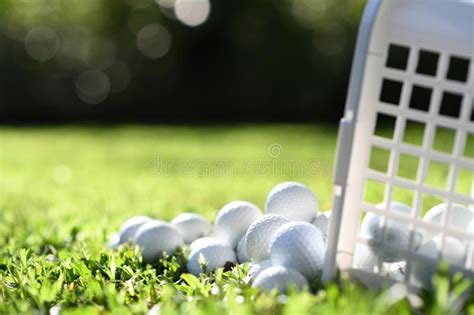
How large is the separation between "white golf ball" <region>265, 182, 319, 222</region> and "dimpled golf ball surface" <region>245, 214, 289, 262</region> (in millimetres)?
191

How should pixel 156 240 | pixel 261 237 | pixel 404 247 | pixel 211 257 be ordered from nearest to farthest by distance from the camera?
pixel 404 247 → pixel 261 237 → pixel 211 257 → pixel 156 240

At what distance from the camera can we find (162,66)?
15070mm

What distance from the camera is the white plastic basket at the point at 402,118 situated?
78.8 inches

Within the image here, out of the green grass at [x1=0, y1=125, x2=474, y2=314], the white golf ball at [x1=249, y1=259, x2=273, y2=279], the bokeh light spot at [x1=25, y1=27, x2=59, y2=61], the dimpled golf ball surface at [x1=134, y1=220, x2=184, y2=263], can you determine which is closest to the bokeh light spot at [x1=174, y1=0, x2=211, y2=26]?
the bokeh light spot at [x1=25, y1=27, x2=59, y2=61]

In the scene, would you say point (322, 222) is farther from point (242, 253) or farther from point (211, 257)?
point (211, 257)

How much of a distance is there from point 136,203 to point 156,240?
1955mm

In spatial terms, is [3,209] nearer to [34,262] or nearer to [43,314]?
[34,262]

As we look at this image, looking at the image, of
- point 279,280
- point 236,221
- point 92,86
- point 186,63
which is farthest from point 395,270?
point 92,86

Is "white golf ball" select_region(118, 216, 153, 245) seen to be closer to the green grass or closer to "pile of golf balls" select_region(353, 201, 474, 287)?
the green grass

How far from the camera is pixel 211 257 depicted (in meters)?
2.81

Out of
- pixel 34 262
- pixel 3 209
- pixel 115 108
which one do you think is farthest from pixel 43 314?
pixel 115 108

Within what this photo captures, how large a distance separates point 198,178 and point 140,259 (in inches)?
142

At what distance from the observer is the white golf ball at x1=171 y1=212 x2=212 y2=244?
3.31 meters

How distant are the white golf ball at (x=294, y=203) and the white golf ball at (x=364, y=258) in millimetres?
598
